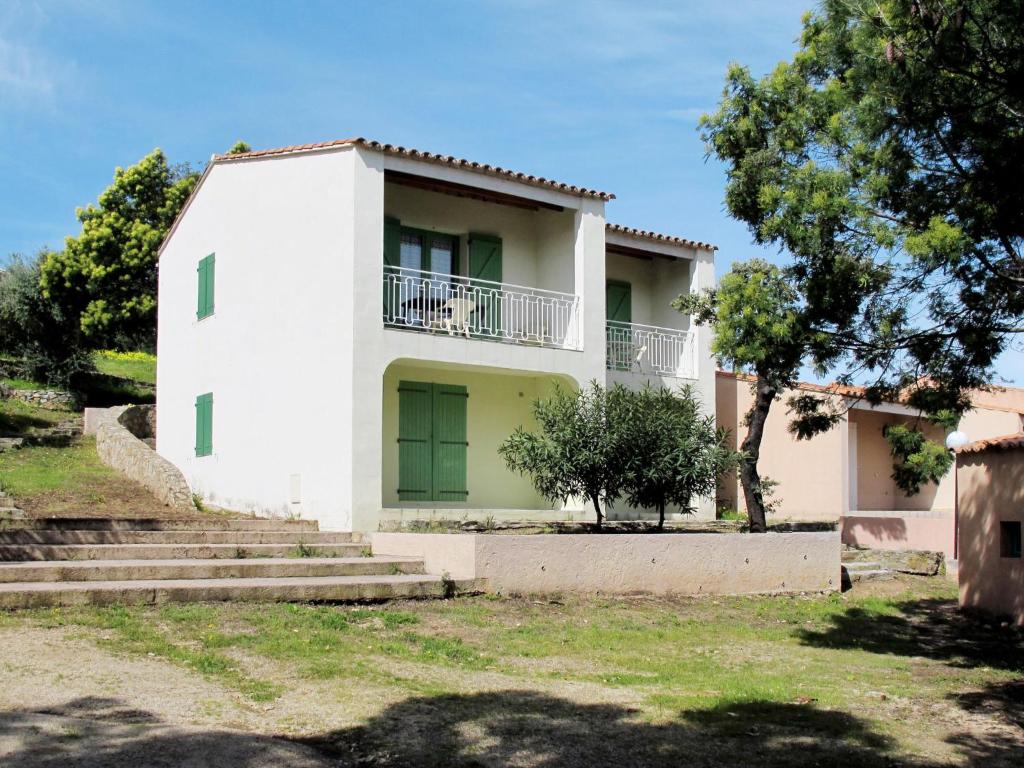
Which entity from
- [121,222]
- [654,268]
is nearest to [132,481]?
[654,268]

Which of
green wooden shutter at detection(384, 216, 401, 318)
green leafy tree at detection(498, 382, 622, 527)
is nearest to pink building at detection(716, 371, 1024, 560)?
green leafy tree at detection(498, 382, 622, 527)

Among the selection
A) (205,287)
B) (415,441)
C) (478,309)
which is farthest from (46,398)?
(478,309)

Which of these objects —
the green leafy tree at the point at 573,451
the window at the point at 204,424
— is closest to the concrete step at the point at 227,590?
the green leafy tree at the point at 573,451

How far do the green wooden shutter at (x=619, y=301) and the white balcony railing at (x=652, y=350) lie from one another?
0.97ft

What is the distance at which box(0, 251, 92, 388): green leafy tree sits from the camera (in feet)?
83.9

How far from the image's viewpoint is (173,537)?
41.1ft

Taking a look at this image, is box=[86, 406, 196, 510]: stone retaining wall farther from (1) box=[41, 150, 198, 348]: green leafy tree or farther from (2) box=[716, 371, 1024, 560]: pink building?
(2) box=[716, 371, 1024, 560]: pink building

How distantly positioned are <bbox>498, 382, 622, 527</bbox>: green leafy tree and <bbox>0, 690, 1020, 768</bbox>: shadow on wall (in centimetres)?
651

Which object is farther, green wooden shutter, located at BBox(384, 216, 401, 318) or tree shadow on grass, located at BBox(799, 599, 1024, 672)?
green wooden shutter, located at BBox(384, 216, 401, 318)

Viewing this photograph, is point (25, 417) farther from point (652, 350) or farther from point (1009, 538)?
point (1009, 538)

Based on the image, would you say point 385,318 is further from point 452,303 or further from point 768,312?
point 768,312

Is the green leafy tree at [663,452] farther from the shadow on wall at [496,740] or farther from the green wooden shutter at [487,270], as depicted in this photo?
the shadow on wall at [496,740]

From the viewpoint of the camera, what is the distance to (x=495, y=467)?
57.0 feet

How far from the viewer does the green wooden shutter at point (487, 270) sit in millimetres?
17250
